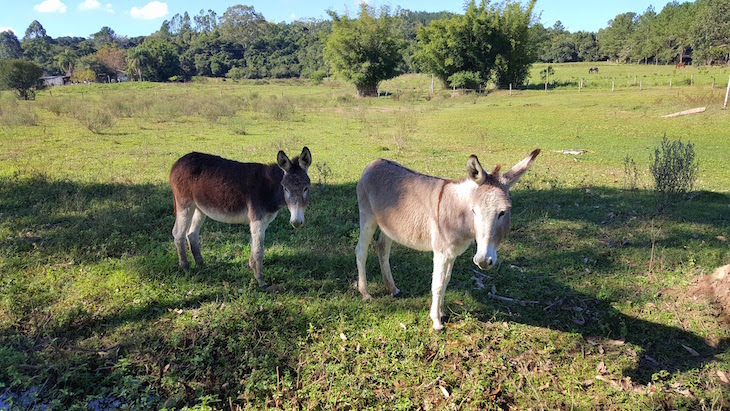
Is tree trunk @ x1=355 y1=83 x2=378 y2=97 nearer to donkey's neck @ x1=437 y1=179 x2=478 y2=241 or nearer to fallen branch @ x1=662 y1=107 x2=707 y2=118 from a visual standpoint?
fallen branch @ x1=662 y1=107 x2=707 y2=118

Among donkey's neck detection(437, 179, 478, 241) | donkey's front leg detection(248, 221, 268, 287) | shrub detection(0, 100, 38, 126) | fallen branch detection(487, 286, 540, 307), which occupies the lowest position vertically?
fallen branch detection(487, 286, 540, 307)

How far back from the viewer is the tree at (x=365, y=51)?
46.2 m

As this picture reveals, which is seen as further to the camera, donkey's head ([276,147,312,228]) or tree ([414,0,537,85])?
tree ([414,0,537,85])

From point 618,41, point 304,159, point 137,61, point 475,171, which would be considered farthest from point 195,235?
point 618,41

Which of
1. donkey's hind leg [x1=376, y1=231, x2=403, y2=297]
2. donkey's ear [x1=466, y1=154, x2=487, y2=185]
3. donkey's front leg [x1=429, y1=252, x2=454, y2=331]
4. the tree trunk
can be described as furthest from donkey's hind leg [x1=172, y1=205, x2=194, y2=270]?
the tree trunk

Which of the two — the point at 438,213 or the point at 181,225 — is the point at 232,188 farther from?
the point at 438,213

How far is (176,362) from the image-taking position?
4.21m

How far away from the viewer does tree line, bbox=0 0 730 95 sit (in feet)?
152

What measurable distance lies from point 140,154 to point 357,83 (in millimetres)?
35079

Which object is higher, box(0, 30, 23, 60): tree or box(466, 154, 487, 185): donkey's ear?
box(0, 30, 23, 60): tree

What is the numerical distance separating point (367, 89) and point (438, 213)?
1775 inches

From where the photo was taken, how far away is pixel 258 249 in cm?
540

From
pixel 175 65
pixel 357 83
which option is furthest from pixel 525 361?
pixel 175 65

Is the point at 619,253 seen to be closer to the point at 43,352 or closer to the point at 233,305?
the point at 233,305
